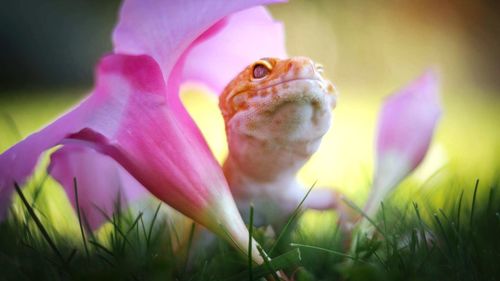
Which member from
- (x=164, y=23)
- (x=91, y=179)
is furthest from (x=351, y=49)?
(x=164, y=23)

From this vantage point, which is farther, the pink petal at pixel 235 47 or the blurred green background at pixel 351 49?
the blurred green background at pixel 351 49

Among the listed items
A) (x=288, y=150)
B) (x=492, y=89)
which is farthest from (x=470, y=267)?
(x=492, y=89)

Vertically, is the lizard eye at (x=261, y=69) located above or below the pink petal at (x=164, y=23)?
below

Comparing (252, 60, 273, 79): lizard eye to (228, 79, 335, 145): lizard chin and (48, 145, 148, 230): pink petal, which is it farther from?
(48, 145, 148, 230): pink petal

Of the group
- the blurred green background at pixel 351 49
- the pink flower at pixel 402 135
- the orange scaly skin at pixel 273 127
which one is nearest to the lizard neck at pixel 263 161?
the orange scaly skin at pixel 273 127

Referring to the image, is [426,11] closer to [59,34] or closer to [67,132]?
[59,34]

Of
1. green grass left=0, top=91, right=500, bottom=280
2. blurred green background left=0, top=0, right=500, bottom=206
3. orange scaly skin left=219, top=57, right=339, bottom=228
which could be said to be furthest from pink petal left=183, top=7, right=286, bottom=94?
blurred green background left=0, top=0, right=500, bottom=206

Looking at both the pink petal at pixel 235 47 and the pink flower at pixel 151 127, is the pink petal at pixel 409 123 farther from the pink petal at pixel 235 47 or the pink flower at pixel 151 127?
the pink flower at pixel 151 127
